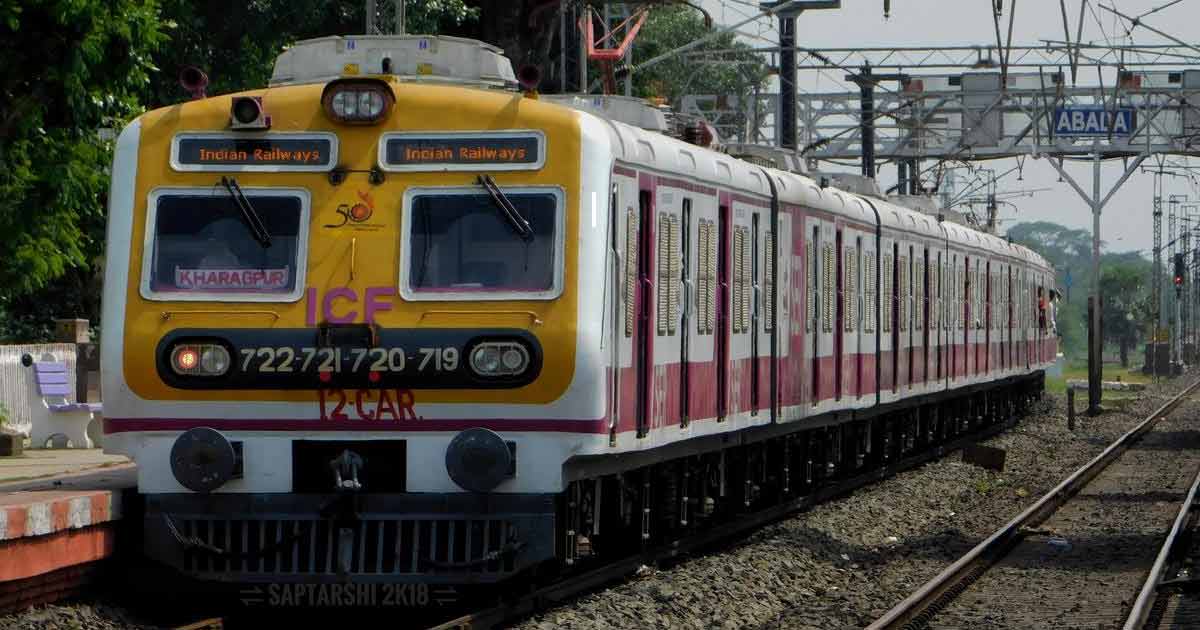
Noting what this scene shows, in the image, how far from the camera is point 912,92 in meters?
50.0

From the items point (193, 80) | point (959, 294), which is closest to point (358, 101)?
point (193, 80)

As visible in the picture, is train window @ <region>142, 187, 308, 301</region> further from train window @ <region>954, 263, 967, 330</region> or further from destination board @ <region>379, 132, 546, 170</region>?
train window @ <region>954, 263, 967, 330</region>

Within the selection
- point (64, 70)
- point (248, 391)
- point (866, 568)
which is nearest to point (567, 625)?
point (248, 391)

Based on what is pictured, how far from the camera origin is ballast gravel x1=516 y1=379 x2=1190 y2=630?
41.1ft

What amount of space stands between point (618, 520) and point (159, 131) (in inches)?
153

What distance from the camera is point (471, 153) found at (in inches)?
458

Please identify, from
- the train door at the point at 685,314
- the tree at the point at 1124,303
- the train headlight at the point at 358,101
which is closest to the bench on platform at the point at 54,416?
the train door at the point at 685,314

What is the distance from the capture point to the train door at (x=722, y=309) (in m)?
15.0

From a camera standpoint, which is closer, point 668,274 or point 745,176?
point 668,274

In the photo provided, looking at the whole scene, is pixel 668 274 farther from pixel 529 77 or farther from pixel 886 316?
pixel 886 316

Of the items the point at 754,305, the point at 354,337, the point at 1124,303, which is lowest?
the point at 354,337

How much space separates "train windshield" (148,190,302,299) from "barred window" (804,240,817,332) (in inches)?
308

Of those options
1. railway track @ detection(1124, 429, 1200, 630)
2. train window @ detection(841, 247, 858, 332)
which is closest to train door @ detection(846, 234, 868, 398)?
train window @ detection(841, 247, 858, 332)

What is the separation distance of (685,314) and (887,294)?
1004cm
